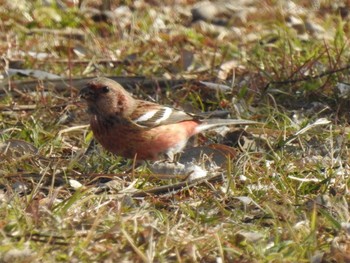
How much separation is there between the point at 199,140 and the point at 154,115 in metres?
0.43

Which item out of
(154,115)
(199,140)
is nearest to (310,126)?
(199,140)

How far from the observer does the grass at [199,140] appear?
403cm

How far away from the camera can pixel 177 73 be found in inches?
285

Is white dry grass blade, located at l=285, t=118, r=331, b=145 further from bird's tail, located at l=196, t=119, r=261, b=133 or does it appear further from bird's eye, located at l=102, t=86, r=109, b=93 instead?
bird's eye, located at l=102, t=86, r=109, b=93

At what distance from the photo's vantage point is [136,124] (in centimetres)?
570

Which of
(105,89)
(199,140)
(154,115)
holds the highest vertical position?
(105,89)

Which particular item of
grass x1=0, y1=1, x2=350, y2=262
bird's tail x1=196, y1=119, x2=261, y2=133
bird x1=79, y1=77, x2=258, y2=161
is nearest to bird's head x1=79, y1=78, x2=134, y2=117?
bird x1=79, y1=77, x2=258, y2=161

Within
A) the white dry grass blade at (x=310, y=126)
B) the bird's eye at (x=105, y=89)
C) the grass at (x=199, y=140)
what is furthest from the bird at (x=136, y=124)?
the white dry grass blade at (x=310, y=126)

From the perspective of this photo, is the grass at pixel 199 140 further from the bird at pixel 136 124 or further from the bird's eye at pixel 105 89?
the bird's eye at pixel 105 89

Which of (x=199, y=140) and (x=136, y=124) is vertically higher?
(x=136, y=124)

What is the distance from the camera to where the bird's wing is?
5.73 m

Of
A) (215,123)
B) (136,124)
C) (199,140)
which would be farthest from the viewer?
(199,140)

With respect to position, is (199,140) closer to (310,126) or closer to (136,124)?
(136,124)

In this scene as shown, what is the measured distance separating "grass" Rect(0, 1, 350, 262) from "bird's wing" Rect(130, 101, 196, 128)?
244 mm
